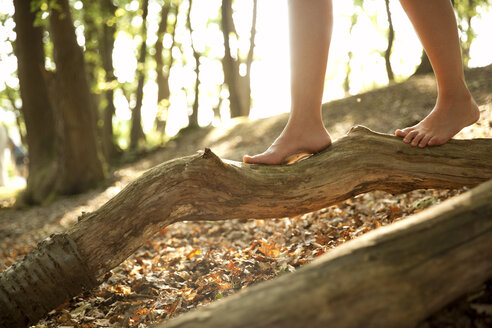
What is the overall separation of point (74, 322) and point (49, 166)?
816cm

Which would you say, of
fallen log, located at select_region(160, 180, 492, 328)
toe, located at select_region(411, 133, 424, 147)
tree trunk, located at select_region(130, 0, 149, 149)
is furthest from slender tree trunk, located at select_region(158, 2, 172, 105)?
fallen log, located at select_region(160, 180, 492, 328)

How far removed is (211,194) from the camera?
6.97ft

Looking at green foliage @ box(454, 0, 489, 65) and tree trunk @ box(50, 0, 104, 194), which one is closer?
tree trunk @ box(50, 0, 104, 194)

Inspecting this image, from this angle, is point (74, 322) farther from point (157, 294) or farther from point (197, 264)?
point (197, 264)

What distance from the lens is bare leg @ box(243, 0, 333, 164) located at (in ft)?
7.14

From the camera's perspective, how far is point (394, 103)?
792cm

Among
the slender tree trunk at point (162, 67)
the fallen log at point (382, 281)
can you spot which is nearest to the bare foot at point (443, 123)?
the fallen log at point (382, 281)

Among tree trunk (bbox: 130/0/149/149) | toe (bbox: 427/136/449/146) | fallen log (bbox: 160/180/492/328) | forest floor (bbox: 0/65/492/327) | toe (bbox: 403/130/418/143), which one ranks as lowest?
forest floor (bbox: 0/65/492/327)

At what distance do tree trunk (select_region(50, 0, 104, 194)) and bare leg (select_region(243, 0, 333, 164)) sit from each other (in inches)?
281

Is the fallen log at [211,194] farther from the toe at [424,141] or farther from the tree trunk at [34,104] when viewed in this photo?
the tree trunk at [34,104]

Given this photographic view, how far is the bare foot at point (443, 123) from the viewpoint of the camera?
230 cm

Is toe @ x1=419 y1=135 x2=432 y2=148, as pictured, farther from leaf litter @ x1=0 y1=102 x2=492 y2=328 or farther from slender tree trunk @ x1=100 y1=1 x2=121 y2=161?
slender tree trunk @ x1=100 y1=1 x2=121 y2=161

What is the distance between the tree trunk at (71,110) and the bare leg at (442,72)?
7.60 meters

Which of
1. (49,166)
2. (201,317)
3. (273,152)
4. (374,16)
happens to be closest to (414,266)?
(201,317)
